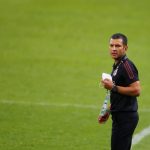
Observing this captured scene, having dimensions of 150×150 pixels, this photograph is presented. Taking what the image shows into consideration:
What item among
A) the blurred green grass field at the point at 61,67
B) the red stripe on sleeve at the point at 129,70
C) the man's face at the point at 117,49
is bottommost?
the blurred green grass field at the point at 61,67

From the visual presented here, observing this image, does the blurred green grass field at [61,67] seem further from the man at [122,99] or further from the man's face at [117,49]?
the man's face at [117,49]

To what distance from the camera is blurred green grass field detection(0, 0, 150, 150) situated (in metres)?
16.8

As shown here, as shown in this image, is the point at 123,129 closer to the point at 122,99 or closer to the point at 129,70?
the point at 122,99

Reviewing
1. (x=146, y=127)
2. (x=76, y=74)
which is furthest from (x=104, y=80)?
(x=76, y=74)

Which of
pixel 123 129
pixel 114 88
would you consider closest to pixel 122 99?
pixel 114 88

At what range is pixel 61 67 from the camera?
80.2ft

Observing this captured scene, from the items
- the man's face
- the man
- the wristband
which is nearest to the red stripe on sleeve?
the man

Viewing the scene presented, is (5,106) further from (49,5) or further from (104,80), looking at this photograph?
(49,5)

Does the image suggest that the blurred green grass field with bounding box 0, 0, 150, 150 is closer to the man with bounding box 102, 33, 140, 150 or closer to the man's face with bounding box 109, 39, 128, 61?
the man with bounding box 102, 33, 140, 150

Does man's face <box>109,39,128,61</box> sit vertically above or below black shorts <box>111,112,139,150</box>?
above

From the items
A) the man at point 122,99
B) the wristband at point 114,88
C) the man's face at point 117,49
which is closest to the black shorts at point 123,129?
the man at point 122,99

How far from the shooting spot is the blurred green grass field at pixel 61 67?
16.8 meters

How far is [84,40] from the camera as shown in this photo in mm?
28219

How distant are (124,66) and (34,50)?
49.0 feet
